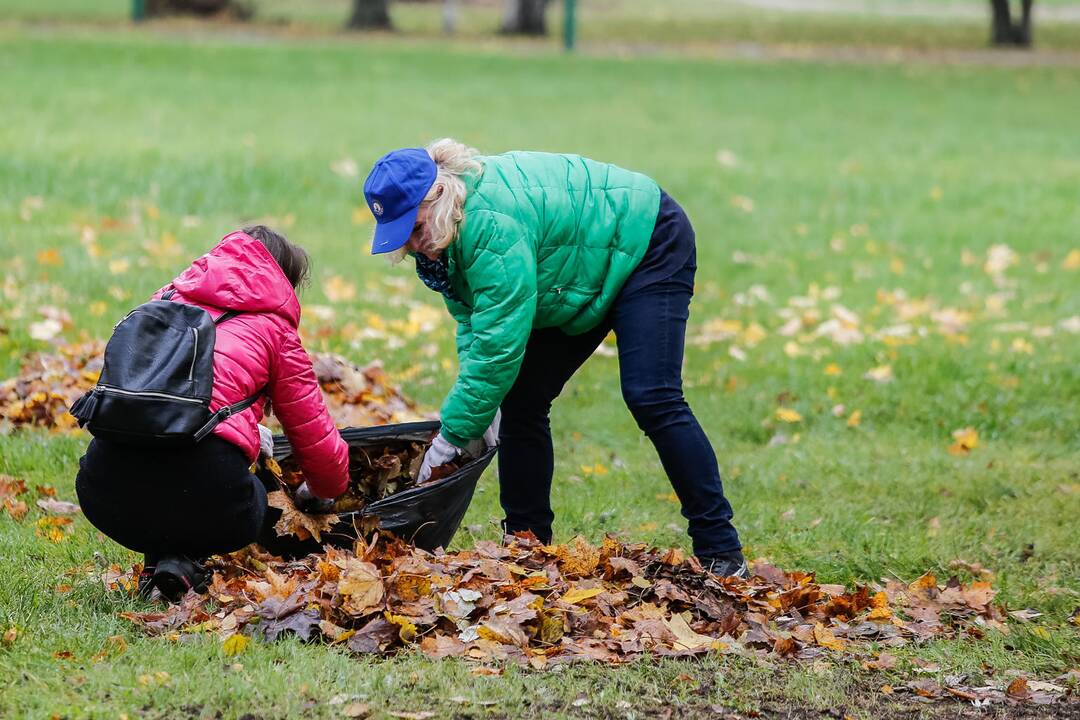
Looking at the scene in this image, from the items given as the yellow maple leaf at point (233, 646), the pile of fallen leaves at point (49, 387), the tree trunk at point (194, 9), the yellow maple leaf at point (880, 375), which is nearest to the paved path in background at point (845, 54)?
the tree trunk at point (194, 9)

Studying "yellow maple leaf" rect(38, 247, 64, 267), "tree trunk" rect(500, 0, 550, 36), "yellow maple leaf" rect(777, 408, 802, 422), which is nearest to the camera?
"yellow maple leaf" rect(777, 408, 802, 422)

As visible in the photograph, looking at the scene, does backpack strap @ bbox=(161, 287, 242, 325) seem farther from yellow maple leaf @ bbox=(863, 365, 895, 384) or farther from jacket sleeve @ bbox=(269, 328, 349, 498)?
yellow maple leaf @ bbox=(863, 365, 895, 384)

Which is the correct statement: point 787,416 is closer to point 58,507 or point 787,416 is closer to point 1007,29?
point 58,507

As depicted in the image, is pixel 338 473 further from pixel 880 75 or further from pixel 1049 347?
pixel 880 75

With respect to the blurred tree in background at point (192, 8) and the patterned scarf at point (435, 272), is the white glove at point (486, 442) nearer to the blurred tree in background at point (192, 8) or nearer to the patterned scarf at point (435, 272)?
the patterned scarf at point (435, 272)

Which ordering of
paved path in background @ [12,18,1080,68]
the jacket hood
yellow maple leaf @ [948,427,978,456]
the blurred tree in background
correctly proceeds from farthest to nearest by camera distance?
the blurred tree in background
paved path in background @ [12,18,1080,68]
yellow maple leaf @ [948,427,978,456]
the jacket hood

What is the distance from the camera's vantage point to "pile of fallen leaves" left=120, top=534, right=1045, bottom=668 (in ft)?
11.8

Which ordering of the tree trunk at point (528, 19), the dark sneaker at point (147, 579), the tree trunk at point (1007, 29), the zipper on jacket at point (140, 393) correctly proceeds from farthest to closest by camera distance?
the tree trunk at point (528, 19) → the tree trunk at point (1007, 29) → the dark sneaker at point (147, 579) → the zipper on jacket at point (140, 393)

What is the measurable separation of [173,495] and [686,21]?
35.3 m

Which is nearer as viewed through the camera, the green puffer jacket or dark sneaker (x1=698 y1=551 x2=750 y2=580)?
the green puffer jacket

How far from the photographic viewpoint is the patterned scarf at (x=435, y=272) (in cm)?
398

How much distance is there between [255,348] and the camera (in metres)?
3.69

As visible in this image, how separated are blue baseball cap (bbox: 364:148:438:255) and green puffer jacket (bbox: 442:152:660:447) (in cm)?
16

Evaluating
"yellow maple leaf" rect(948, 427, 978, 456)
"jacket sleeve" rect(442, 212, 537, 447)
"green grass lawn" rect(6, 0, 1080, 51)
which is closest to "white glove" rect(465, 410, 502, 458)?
"jacket sleeve" rect(442, 212, 537, 447)
